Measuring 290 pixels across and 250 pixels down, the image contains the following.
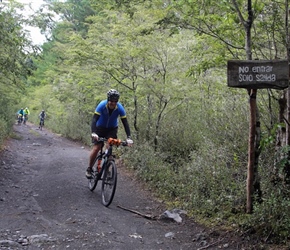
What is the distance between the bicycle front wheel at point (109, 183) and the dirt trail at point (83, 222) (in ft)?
0.58

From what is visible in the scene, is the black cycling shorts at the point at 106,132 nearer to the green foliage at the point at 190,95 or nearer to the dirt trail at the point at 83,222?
the dirt trail at the point at 83,222

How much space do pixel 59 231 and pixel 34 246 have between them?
0.59 metres

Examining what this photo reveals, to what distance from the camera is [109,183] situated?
6.54 meters

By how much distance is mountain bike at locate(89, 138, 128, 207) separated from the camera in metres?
6.38

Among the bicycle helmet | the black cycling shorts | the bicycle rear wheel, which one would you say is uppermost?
the bicycle helmet

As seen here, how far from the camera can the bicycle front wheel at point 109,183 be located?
6.33 metres

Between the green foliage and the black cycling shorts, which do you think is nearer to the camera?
the green foliage

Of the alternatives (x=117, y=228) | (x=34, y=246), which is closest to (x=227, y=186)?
(x=117, y=228)

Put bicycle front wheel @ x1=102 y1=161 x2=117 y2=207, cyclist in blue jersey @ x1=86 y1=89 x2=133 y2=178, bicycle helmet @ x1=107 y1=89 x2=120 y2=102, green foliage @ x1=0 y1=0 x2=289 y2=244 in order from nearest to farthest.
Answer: green foliage @ x1=0 y1=0 x2=289 y2=244 < bicycle front wheel @ x1=102 y1=161 x2=117 y2=207 < bicycle helmet @ x1=107 y1=89 x2=120 y2=102 < cyclist in blue jersey @ x1=86 y1=89 x2=133 y2=178

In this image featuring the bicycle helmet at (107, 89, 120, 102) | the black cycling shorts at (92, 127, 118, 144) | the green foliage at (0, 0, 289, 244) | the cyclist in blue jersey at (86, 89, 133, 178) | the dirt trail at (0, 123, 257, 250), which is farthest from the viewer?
the black cycling shorts at (92, 127, 118, 144)

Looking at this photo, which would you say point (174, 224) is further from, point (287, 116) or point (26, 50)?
point (26, 50)

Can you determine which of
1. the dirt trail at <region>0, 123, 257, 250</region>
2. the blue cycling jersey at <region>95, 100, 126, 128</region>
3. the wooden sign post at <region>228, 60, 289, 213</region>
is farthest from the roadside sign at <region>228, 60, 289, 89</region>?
the blue cycling jersey at <region>95, 100, 126, 128</region>

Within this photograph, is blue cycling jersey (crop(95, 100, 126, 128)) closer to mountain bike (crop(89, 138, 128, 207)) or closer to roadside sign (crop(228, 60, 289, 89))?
mountain bike (crop(89, 138, 128, 207))

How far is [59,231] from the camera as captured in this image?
489 centimetres
